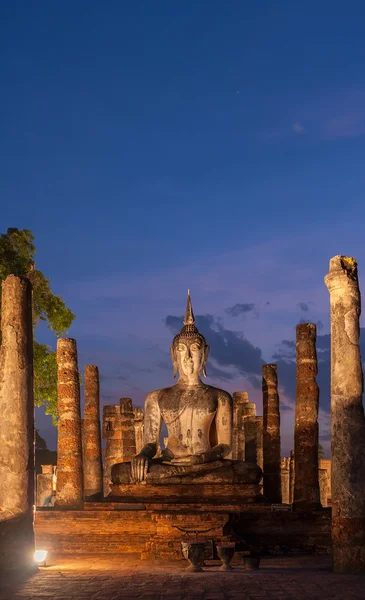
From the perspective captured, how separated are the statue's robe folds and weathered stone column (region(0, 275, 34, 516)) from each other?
446 cm

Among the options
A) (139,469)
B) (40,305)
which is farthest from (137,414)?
(139,469)

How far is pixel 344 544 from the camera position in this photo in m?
10.4

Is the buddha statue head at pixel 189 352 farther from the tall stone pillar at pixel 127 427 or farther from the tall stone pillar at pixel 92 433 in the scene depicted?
the tall stone pillar at pixel 127 427

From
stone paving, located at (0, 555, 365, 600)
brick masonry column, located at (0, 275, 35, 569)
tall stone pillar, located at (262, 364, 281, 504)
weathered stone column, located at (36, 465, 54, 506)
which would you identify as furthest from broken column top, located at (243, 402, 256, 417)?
brick masonry column, located at (0, 275, 35, 569)

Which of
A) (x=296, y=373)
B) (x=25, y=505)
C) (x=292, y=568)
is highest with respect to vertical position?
(x=296, y=373)

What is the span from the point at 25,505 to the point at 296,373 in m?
8.62

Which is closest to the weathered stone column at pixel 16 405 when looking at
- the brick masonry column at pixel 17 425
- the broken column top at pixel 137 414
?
the brick masonry column at pixel 17 425

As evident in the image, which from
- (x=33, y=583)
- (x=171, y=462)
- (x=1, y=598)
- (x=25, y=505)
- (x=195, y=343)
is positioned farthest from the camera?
(x=195, y=343)

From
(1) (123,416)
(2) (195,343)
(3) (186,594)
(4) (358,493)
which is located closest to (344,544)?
(4) (358,493)

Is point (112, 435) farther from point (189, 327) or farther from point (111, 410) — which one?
point (189, 327)

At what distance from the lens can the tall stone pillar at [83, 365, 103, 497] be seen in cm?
2377

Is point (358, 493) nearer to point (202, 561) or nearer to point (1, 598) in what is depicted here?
point (202, 561)

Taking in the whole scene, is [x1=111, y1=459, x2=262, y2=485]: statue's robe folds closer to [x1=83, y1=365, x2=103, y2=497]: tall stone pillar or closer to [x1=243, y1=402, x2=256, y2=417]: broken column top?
[x1=83, y1=365, x2=103, y2=497]: tall stone pillar

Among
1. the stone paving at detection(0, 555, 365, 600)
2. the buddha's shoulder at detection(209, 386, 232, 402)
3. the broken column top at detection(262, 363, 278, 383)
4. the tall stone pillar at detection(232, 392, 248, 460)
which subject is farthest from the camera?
the tall stone pillar at detection(232, 392, 248, 460)
